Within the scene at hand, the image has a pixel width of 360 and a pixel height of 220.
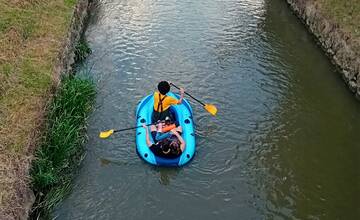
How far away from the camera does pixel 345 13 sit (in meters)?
15.4

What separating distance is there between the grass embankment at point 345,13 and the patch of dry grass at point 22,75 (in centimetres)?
828

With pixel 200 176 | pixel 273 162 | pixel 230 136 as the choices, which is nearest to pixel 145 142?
pixel 200 176

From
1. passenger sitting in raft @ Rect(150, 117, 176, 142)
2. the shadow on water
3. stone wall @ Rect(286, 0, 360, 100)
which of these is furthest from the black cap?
stone wall @ Rect(286, 0, 360, 100)

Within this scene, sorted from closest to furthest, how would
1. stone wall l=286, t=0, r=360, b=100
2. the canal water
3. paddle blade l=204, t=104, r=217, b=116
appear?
the canal water → paddle blade l=204, t=104, r=217, b=116 → stone wall l=286, t=0, r=360, b=100

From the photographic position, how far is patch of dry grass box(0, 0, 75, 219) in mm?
8914

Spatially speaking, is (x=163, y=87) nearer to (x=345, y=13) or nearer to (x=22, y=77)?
(x=22, y=77)

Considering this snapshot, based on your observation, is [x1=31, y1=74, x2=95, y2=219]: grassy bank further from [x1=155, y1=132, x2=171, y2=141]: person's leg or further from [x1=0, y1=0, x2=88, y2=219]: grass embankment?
[x1=155, y1=132, x2=171, y2=141]: person's leg

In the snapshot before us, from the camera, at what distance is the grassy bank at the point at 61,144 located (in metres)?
9.70

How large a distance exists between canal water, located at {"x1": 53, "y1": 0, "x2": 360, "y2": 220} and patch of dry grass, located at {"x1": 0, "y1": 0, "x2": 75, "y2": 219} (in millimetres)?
1400

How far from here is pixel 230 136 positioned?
12.0 metres

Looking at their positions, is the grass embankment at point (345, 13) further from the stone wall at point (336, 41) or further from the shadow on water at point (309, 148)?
the shadow on water at point (309, 148)

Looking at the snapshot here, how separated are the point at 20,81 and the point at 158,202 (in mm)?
4406

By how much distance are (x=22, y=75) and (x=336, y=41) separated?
30.5 ft

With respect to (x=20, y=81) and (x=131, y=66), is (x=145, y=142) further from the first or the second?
(x=131, y=66)
